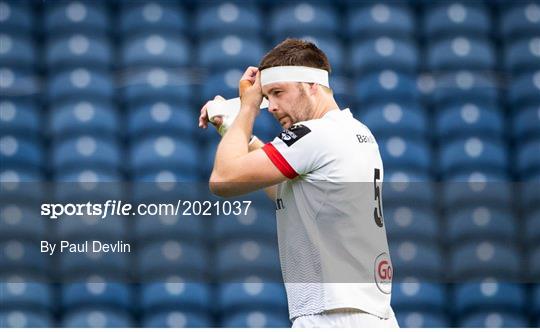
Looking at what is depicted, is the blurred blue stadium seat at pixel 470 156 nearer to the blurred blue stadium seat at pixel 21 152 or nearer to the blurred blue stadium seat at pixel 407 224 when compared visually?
the blurred blue stadium seat at pixel 407 224

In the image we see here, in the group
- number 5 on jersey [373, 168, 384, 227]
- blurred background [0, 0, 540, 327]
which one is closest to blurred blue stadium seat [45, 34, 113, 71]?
blurred background [0, 0, 540, 327]

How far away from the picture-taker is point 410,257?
4.91m

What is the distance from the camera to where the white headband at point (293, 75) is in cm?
279

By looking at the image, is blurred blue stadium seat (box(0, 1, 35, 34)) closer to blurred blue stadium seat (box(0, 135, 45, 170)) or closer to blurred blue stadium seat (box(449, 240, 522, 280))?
blurred blue stadium seat (box(0, 135, 45, 170))

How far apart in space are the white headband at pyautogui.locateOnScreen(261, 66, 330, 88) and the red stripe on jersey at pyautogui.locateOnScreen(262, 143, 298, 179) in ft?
0.64

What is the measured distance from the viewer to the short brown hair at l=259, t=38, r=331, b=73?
2.82 m

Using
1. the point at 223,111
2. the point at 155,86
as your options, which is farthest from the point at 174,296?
the point at 223,111

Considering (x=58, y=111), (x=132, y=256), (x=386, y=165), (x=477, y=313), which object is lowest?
(x=477, y=313)

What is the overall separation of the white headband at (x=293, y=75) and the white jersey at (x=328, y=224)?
0.12 meters

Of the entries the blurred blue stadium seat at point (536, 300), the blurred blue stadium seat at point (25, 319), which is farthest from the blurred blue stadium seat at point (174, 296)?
the blurred blue stadium seat at point (536, 300)

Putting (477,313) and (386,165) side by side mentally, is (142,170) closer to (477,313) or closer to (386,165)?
(386,165)

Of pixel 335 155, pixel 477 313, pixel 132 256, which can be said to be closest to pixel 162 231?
pixel 132 256

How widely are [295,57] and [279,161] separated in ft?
1.02

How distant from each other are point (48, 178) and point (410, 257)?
1660 millimetres
